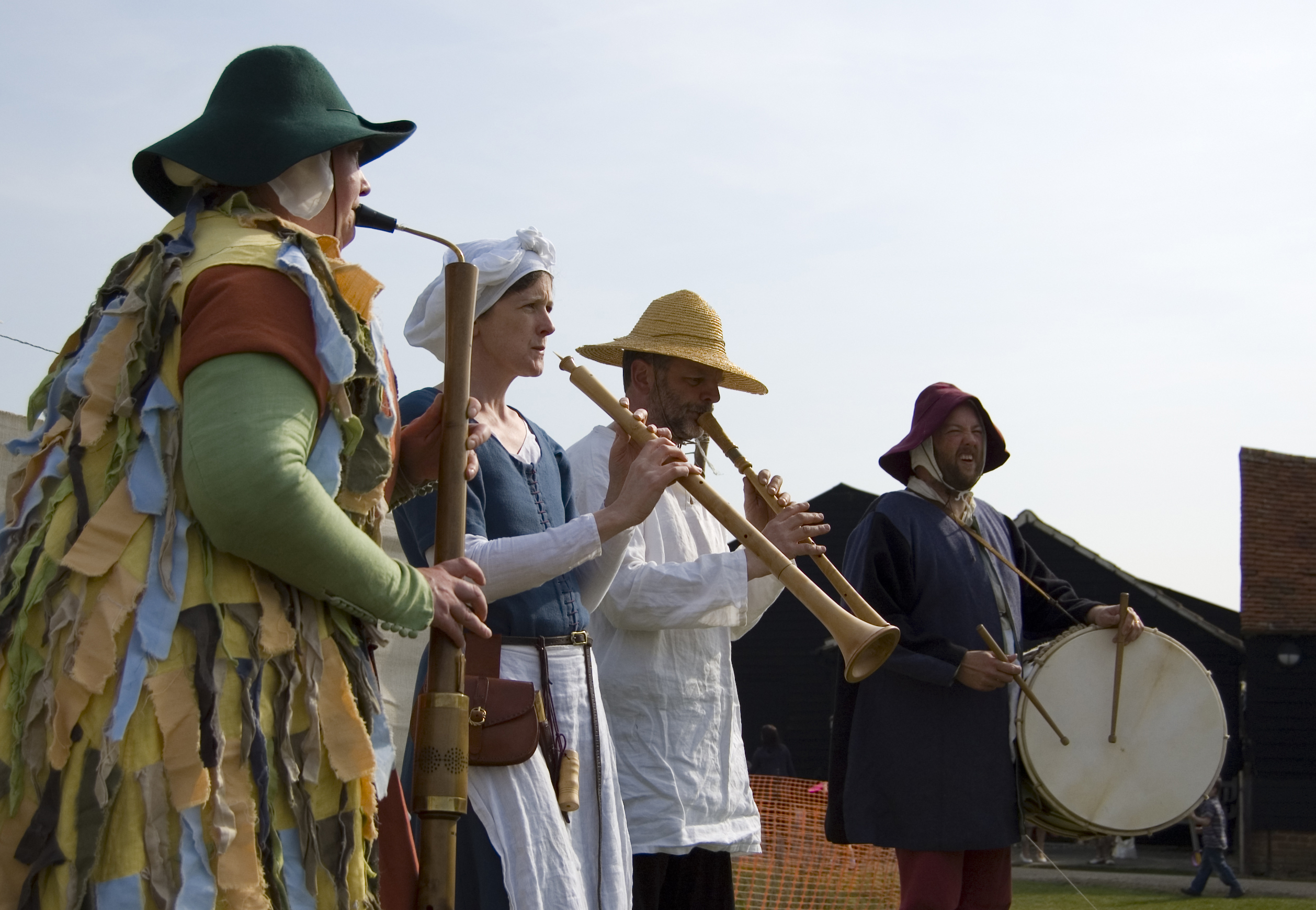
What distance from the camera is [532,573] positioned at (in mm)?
2953

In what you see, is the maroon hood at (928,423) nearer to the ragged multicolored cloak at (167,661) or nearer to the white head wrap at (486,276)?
the white head wrap at (486,276)

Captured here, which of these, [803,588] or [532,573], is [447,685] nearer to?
[532,573]

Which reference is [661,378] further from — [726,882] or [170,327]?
[170,327]

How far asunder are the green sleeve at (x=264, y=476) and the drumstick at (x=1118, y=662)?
3586 mm

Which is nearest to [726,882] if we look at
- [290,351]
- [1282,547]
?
[290,351]

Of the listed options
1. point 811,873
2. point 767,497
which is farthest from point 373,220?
point 811,873

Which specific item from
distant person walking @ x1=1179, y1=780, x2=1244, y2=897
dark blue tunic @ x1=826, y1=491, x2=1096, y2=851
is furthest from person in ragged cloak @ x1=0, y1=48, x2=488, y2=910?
distant person walking @ x1=1179, y1=780, x2=1244, y2=897

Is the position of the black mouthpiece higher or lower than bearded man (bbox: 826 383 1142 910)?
higher

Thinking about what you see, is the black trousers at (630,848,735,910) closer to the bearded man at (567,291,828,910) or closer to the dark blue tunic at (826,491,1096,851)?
the bearded man at (567,291,828,910)

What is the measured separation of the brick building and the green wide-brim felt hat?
18501 mm

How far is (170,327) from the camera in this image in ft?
6.50

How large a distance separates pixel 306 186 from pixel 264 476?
1.77 feet

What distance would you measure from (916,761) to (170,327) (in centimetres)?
318

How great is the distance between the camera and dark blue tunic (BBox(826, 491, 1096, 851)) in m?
4.58
